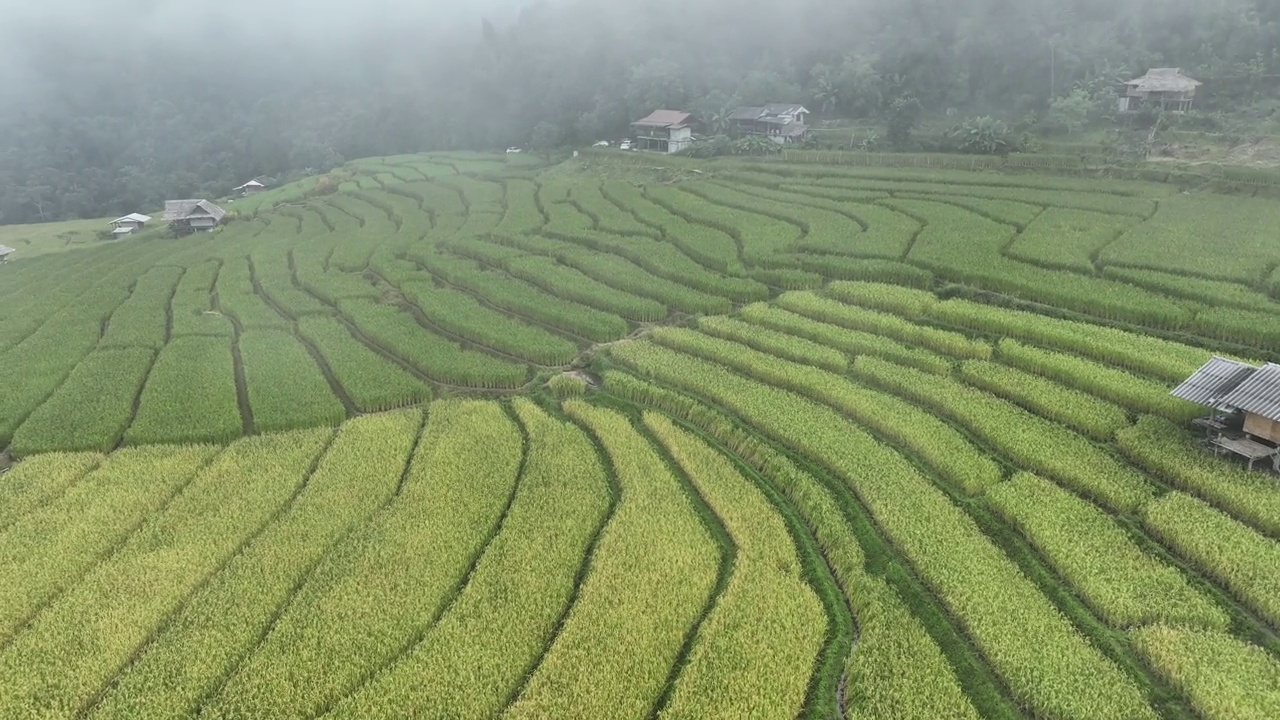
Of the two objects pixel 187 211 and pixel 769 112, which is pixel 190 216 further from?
pixel 769 112

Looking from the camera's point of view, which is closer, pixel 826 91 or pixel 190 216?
pixel 190 216

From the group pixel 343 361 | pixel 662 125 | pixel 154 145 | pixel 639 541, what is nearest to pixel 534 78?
pixel 662 125

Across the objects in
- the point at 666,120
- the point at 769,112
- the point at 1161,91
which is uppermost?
the point at 666,120

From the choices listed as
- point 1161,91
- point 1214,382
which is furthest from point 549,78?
point 1214,382

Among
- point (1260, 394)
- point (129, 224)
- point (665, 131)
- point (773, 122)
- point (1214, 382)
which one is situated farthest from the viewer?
point (665, 131)

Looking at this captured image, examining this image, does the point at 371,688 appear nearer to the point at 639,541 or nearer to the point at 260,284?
the point at 639,541

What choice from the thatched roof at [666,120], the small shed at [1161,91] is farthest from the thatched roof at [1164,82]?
the thatched roof at [666,120]

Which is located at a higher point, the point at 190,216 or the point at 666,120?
the point at 666,120

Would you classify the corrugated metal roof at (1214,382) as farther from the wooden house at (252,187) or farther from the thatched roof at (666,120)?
the wooden house at (252,187)

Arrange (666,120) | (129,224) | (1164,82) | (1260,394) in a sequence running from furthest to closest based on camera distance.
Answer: (666,120)
(129,224)
(1164,82)
(1260,394)
